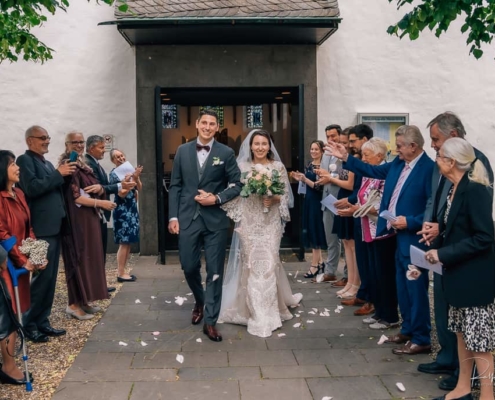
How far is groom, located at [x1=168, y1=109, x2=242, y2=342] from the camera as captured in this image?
6.34 meters

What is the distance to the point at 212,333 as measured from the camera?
6.24 meters

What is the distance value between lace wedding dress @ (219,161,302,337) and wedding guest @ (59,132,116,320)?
5.32ft

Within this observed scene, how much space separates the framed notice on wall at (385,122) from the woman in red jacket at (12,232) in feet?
25.1

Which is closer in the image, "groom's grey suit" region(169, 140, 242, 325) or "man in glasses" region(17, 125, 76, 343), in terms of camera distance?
"man in glasses" region(17, 125, 76, 343)

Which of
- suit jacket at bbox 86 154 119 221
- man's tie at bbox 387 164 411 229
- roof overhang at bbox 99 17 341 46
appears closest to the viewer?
man's tie at bbox 387 164 411 229

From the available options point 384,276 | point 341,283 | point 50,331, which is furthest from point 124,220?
point 384,276

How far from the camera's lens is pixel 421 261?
15.3 ft

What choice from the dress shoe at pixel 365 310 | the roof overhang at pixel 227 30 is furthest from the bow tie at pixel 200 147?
the roof overhang at pixel 227 30

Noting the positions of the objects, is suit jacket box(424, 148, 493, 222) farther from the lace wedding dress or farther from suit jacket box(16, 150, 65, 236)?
suit jacket box(16, 150, 65, 236)

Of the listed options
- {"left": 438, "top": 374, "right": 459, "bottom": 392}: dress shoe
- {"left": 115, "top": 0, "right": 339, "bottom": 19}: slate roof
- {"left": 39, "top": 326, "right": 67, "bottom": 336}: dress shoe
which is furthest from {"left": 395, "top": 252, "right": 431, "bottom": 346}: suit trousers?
{"left": 115, "top": 0, "right": 339, "bottom": 19}: slate roof

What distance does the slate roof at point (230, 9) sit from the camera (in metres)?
9.65

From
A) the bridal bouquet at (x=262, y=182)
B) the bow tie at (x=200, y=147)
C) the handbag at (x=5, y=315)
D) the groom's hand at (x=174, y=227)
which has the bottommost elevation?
the handbag at (x=5, y=315)

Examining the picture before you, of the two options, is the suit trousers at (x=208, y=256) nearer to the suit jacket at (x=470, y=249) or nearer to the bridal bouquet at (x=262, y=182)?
the bridal bouquet at (x=262, y=182)

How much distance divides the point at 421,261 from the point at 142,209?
745cm
